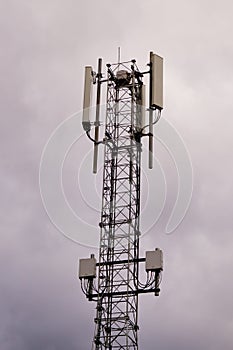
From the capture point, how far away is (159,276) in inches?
2579

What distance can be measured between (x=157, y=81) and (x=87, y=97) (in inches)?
228

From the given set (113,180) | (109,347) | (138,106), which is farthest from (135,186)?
(109,347)

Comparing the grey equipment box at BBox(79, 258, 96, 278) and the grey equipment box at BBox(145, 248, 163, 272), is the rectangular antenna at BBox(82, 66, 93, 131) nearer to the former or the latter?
the grey equipment box at BBox(79, 258, 96, 278)

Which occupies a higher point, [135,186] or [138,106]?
[138,106]

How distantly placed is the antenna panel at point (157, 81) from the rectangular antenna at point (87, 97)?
515 cm

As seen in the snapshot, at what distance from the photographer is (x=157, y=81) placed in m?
68.9

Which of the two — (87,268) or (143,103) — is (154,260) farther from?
(143,103)

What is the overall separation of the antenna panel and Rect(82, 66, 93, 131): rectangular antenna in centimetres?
515

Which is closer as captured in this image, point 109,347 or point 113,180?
point 109,347

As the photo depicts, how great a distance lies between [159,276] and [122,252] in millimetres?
3303

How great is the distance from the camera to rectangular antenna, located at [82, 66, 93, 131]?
7031cm

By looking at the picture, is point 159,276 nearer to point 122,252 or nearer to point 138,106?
point 122,252

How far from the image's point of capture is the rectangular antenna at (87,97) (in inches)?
2768

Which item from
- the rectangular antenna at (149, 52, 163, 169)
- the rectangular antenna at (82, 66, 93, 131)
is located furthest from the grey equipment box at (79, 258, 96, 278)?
the rectangular antenna at (82, 66, 93, 131)
